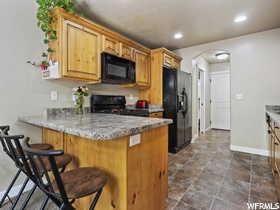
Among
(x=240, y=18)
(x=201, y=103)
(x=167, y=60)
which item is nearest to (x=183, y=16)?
(x=240, y=18)

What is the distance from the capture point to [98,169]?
1195 millimetres

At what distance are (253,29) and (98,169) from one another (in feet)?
12.2

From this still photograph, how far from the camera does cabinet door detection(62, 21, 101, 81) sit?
79.0 inches

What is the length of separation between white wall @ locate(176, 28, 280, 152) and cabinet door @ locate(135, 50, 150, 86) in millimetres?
1801

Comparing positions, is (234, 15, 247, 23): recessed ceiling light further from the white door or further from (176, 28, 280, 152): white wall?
the white door

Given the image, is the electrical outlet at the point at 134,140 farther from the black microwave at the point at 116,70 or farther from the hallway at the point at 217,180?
the black microwave at the point at 116,70

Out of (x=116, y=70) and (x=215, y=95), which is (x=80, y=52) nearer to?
(x=116, y=70)

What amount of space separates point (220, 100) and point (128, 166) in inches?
231

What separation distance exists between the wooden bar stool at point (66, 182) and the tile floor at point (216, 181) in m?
0.90

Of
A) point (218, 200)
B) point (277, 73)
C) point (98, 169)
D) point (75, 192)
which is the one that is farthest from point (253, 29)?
point (75, 192)

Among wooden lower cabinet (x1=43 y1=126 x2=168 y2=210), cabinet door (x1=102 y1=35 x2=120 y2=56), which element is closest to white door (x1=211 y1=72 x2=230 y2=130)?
cabinet door (x1=102 y1=35 x2=120 y2=56)

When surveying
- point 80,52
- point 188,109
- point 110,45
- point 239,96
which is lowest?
point 188,109

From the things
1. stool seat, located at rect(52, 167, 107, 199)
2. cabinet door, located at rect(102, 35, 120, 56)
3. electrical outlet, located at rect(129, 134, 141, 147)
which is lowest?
stool seat, located at rect(52, 167, 107, 199)

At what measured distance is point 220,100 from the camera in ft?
19.5
